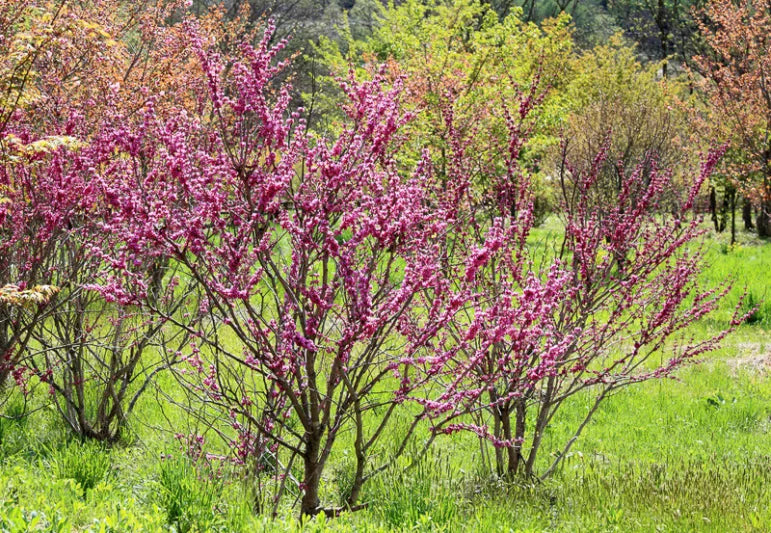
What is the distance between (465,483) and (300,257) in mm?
2671

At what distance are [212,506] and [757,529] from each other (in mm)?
3192

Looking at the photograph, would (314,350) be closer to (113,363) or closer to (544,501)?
(544,501)

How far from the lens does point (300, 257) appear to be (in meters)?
4.05

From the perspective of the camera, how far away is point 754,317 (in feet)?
39.9

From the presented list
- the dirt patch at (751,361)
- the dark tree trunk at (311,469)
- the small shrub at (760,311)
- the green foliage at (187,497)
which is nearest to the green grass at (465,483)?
the green foliage at (187,497)

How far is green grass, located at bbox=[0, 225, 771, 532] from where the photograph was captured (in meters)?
4.03

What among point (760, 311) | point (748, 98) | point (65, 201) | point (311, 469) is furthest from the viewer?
point (748, 98)

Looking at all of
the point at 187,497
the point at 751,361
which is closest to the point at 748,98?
the point at 751,361

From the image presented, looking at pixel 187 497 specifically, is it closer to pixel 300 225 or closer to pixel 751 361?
pixel 300 225

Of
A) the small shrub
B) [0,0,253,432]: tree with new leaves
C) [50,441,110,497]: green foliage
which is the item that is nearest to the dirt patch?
the small shrub

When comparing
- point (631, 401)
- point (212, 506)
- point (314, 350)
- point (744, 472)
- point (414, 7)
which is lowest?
point (631, 401)

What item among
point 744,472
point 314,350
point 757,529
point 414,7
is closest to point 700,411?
point 744,472

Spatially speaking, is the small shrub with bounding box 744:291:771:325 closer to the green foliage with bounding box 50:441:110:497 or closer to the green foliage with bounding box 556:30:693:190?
the green foliage with bounding box 556:30:693:190

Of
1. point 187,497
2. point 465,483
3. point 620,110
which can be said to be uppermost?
point 620,110
